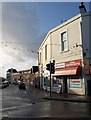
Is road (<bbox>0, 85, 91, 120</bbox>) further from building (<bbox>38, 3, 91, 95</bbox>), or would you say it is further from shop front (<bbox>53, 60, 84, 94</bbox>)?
shop front (<bbox>53, 60, 84, 94</bbox>)

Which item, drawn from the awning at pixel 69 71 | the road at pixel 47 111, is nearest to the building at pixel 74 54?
the awning at pixel 69 71

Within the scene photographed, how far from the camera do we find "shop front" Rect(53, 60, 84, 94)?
99.7 feet

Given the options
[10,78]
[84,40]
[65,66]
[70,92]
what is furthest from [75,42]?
[10,78]

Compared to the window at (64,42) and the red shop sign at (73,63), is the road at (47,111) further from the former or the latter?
the window at (64,42)

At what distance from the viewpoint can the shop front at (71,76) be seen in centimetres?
3039

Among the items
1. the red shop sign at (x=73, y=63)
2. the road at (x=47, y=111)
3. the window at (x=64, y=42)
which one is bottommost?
the road at (x=47, y=111)

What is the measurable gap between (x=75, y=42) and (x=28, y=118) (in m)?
19.7

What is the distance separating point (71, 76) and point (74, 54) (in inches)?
115

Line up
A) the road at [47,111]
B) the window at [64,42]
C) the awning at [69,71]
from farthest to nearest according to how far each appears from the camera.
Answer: the window at [64,42] < the awning at [69,71] < the road at [47,111]

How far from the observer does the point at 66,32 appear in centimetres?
3391

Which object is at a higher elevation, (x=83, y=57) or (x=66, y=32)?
(x=66, y=32)

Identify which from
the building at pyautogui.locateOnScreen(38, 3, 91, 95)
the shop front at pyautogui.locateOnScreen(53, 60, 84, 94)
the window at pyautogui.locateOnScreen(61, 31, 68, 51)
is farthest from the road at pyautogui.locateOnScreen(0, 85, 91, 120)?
the window at pyautogui.locateOnScreen(61, 31, 68, 51)

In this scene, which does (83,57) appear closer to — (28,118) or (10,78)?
(28,118)

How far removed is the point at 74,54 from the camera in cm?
3150
